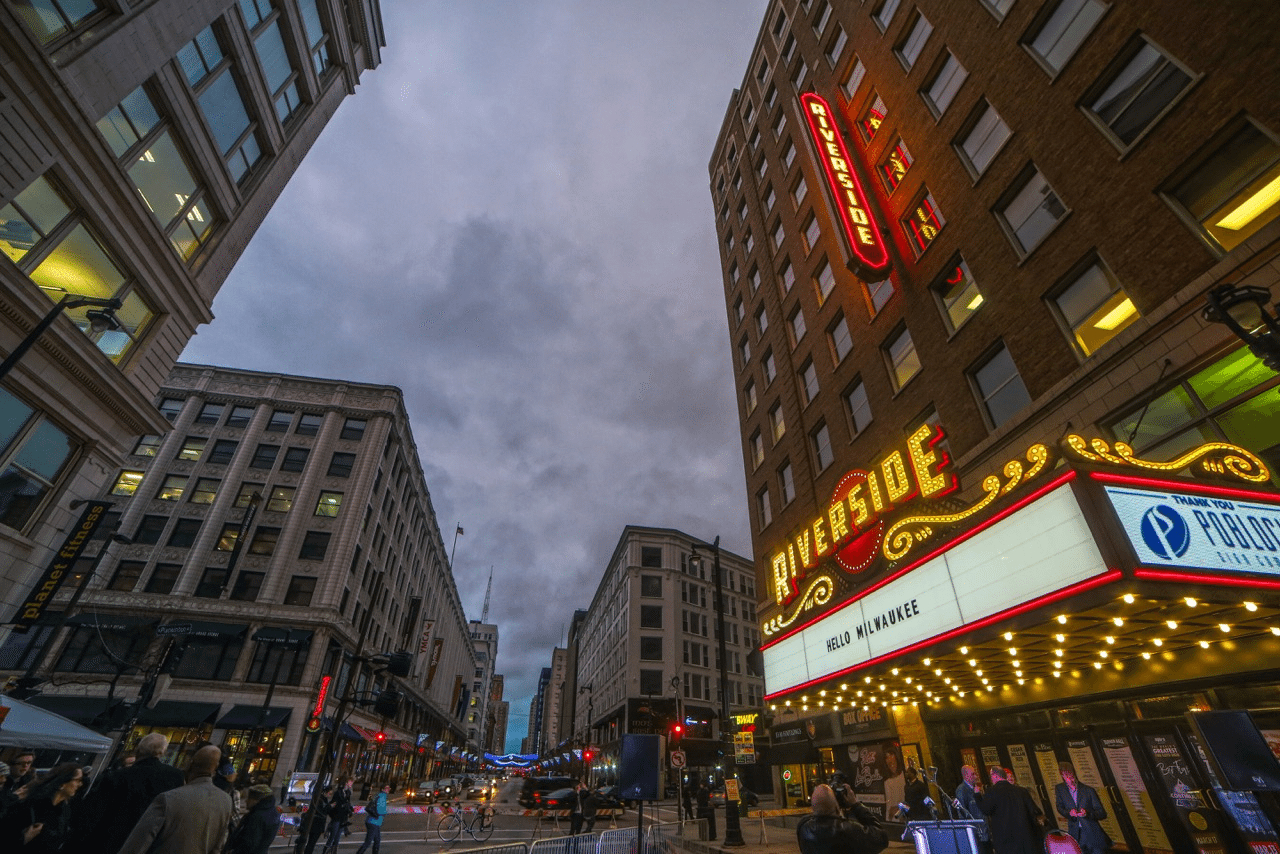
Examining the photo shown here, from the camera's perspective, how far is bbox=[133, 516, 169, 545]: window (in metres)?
40.1

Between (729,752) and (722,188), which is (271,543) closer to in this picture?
(729,752)

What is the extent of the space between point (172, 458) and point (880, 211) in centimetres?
5223

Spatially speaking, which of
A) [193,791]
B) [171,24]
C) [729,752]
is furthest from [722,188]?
[193,791]

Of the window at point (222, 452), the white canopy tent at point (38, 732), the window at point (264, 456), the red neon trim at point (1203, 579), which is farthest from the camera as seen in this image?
the window at point (264, 456)

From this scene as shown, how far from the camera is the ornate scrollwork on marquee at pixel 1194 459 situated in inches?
294

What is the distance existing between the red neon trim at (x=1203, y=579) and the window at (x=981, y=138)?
1283cm

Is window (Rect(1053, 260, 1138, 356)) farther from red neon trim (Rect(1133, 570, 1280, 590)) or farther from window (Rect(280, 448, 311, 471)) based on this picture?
window (Rect(280, 448, 311, 471))

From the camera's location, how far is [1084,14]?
44.0ft

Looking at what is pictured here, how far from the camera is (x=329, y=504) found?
44562mm

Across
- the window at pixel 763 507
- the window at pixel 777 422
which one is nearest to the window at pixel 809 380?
the window at pixel 777 422

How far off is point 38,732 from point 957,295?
2439cm

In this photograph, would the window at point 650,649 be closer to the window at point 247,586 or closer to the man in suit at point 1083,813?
the window at point 247,586

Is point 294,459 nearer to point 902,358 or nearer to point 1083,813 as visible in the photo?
point 902,358

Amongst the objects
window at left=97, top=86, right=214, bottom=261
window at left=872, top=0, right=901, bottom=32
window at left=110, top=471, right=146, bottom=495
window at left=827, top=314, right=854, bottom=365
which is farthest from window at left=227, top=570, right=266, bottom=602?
window at left=872, top=0, right=901, bottom=32
